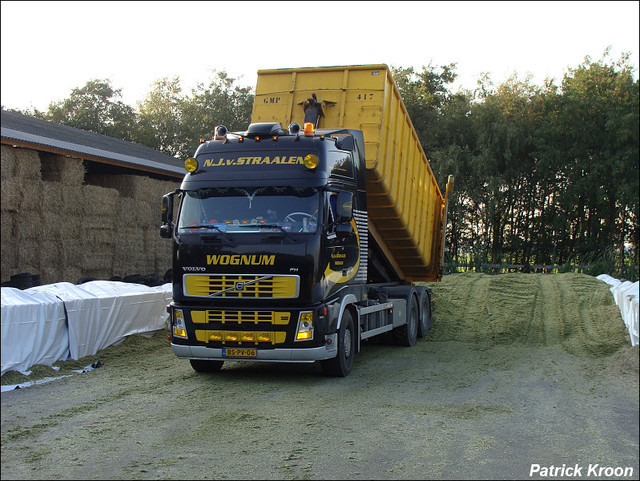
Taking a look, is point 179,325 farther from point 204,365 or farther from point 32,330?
point 32,330

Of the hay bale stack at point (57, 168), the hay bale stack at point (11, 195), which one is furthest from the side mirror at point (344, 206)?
the hay bale stack at point (57, 168)

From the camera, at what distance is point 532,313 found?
14570mm

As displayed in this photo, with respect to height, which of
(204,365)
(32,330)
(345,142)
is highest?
(345,142)

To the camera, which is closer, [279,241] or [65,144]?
[279,241]

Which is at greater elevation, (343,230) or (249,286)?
(343,230)

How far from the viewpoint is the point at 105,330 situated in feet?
34.1

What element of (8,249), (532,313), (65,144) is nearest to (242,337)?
(8,249)

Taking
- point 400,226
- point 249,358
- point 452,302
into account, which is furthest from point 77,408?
point 452,302

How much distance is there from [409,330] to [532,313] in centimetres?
398

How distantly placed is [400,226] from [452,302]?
5206mm

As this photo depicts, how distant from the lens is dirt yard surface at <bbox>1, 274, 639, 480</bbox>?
5035 mm

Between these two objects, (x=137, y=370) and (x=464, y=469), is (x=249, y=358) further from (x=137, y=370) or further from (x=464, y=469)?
(x=464, y=469)

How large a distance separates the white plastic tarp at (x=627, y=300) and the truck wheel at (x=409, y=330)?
3.59 meters

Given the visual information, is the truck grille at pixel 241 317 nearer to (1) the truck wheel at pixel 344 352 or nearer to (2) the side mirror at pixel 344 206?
(1) the truck wheel at pixel 344 352
